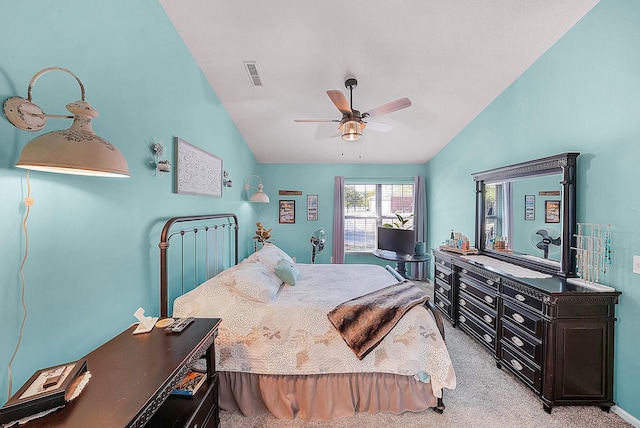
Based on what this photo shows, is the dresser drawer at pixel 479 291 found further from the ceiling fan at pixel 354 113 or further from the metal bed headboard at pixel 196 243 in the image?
the metal bed headboard at pixel 196 243

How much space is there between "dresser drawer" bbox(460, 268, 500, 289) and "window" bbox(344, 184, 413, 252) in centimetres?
262

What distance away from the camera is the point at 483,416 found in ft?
6.30

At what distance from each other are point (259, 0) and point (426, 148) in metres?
3.66

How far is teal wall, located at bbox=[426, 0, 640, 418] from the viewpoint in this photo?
185 centimetres

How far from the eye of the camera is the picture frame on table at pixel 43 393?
0.83m

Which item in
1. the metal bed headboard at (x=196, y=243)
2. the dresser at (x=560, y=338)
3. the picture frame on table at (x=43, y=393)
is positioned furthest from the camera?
the metal bed headboard at (x=196, y=243)

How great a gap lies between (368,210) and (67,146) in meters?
5.15

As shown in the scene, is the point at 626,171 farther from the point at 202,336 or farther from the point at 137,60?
the point at 137,60

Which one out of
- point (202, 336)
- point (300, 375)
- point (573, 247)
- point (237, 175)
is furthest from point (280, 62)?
point (573, 247)

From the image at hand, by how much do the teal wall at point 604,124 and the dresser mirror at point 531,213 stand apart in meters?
0.13

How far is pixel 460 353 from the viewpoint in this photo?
2.74 m

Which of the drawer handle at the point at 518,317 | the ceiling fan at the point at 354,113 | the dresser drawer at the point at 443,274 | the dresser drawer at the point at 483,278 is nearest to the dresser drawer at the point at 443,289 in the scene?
the dresser drawer at the point at 443,274

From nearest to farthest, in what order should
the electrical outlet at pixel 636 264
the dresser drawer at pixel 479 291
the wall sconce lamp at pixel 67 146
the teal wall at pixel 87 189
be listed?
the wall sconce lamp at pixel 67 146
the teal wall at pixel 87 189
the electrical outlet at pixel 636 264
the dresser drawer at pixel 479 291

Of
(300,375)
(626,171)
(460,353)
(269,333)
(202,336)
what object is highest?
(626,171)
